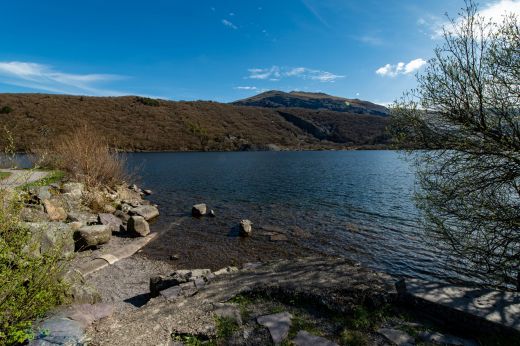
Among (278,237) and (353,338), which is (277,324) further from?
(278,237)

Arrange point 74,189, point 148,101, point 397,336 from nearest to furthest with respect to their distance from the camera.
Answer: point 397,336
point 74,189
point 148,101

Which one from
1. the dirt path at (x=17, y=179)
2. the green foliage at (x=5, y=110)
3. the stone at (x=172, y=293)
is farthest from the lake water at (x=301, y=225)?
the green foliage at (x=5, y=110)

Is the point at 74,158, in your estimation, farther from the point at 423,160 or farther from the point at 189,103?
the point at 189,103

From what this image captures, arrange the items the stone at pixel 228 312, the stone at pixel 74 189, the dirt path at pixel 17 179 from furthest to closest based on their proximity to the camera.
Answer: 1. the stone at pixel 74 189
2. the stone at pixel 228 312
3. the dirt path at pixel 17 179

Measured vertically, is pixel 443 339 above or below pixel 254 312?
above

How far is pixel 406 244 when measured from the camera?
16.5 m

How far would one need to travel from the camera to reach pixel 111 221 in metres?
17.3

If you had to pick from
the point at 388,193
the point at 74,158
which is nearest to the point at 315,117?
the point at 388,193

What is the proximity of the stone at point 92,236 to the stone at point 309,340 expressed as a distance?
11.9 metres

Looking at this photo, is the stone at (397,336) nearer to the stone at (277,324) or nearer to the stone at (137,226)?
the stone at (277,324)

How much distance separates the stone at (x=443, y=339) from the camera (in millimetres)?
5492

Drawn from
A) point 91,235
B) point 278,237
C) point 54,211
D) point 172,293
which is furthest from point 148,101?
point 172,293

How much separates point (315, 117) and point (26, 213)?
16120 cm

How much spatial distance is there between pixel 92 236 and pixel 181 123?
10910 cm
